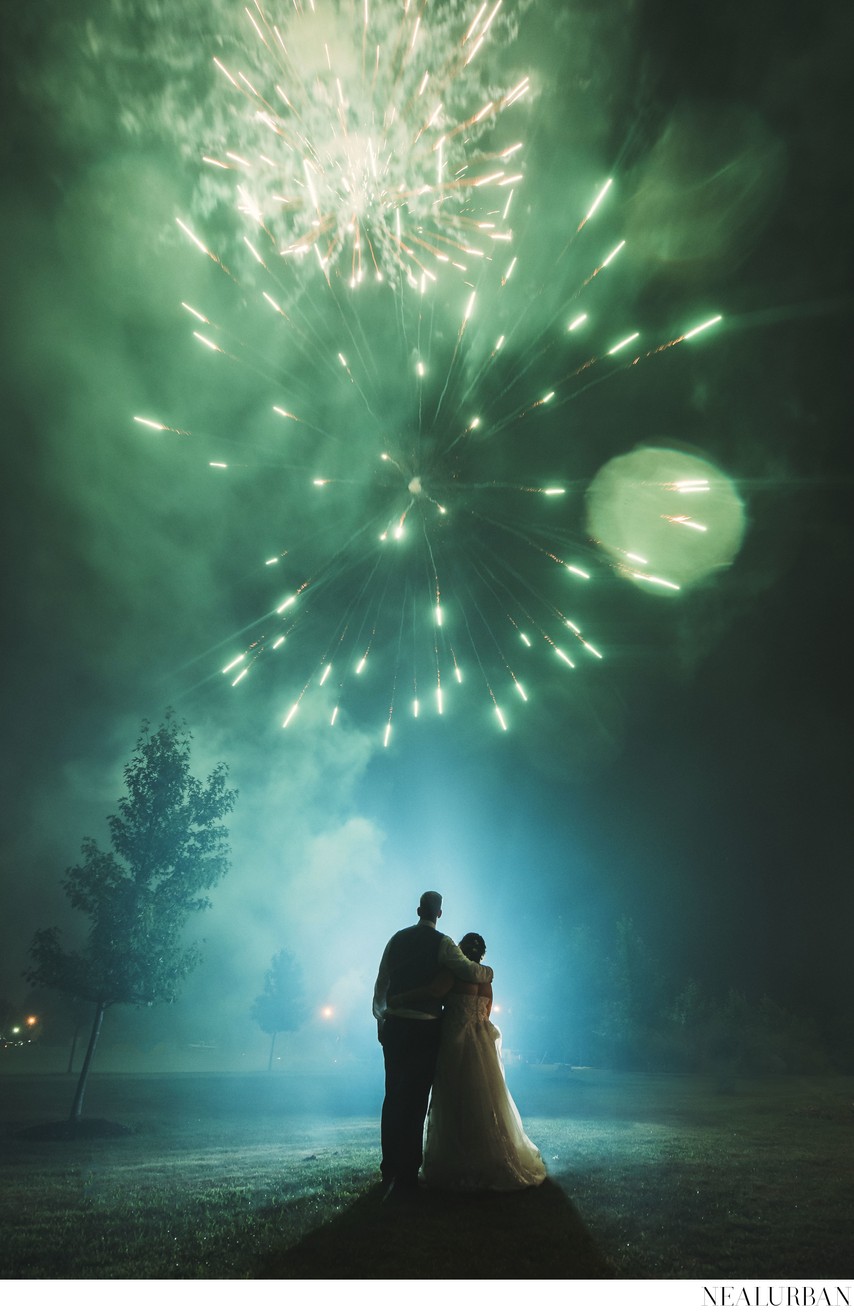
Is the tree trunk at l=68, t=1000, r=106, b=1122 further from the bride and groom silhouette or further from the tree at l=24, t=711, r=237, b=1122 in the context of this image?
the bride and groom silhouette

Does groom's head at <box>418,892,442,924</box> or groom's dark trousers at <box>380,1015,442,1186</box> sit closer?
groom's dark trousers at <box>380,1015,442,1186</box>

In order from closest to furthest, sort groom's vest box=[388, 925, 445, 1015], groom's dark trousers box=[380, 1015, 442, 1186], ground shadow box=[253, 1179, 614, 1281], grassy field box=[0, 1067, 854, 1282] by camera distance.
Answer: ground shadow box=[253, 1179, 614, 1281], grassy field box=[0, 1067, 854, 1282], groom's dark trousers box=[380, 1015, 442, 1186], groom's vest box=[388, 925, 445, 1015]

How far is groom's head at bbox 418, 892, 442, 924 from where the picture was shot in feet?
23.8

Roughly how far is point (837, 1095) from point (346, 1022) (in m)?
62.6

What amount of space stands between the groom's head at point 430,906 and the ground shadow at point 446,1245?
2.47 metres

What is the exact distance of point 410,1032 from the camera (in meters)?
6.67

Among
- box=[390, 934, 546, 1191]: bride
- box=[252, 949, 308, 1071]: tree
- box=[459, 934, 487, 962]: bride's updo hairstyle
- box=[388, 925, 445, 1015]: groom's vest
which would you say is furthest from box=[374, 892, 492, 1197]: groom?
box=[252, 949, 308, 1071]: tree

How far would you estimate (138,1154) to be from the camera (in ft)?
35.3

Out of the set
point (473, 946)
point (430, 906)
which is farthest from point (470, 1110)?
point (430, 906)

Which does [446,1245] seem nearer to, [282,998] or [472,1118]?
[472,1118]

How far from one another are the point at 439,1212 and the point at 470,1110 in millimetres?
1274

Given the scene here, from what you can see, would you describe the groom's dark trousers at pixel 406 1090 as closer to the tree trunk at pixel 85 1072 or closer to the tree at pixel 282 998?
the tree trunk at pixel 85 1072

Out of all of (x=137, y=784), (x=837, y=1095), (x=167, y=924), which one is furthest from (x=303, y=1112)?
(x=837, y=1095)
